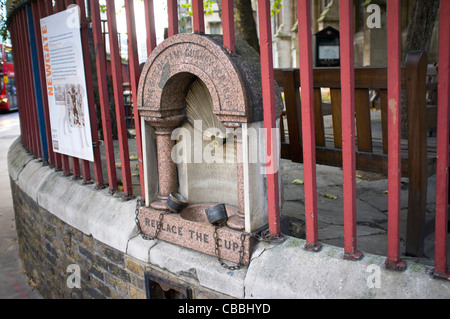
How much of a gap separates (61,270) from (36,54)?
76.5 inches

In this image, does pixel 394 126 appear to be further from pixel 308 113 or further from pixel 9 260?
pixel 9 260

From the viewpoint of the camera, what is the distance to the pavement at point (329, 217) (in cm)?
292

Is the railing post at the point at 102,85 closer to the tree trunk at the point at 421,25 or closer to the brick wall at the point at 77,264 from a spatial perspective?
the brick wall at the point at 77,264

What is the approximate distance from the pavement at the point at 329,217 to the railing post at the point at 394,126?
0.52 meters

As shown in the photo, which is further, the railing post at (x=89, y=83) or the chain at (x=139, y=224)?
the railing post at (x=89, y=83)

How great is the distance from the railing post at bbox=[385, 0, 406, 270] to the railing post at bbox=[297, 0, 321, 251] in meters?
0.35

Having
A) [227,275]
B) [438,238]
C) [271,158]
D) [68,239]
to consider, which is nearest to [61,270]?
[68,239]

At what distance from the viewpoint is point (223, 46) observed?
2283 mm

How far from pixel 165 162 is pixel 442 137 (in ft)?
5.36

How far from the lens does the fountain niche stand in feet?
7.47

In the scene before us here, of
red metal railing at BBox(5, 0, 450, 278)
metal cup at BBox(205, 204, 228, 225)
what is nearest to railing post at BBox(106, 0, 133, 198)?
red metal railing at BBox(5, 0, 450, 278)
